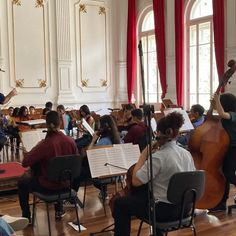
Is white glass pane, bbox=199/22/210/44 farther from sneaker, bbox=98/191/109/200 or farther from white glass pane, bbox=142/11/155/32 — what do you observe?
sneaker, bbox=98/191/109/200

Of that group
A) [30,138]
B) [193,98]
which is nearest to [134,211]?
[30,138]

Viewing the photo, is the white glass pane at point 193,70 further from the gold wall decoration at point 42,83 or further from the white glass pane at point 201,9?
the gold wall decoration at point 42,83

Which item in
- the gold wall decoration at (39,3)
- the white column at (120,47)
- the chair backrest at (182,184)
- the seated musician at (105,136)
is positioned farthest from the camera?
the white column at (120,47)

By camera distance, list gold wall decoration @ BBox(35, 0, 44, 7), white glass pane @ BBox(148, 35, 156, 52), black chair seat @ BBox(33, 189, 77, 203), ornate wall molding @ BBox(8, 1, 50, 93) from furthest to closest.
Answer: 1. white glass pane @ BBox(148, 35, 156, 52)
2. gold wall decoration @ BBox(35, 0, 44, 7)
3. ornate wall molding @ BBox(8, 1, 50, 93)
4. black chair seat @ BBox(33, 189, 77, 203)

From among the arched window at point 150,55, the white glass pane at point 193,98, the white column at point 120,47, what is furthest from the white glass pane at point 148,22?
the white glass pane at point 193,98

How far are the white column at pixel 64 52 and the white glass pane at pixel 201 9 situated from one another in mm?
3885

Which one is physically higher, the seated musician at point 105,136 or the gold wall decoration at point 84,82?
the gold wall decoration at point 84,82

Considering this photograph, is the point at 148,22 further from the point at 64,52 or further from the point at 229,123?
the point at 229,123

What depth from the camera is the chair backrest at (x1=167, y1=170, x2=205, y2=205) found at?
285cm

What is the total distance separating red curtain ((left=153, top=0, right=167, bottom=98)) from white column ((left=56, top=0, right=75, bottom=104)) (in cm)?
278

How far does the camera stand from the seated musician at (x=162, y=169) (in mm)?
2920

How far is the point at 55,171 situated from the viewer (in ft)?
12.5

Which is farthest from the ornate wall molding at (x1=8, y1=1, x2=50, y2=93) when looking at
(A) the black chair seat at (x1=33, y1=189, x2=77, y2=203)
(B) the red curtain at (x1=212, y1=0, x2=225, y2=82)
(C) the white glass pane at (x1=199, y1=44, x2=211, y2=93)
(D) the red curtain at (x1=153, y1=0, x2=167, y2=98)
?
(A) the black chair seat at (x1=33, y1=189, x2=77, y2=203)

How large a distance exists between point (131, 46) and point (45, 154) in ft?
29.2
